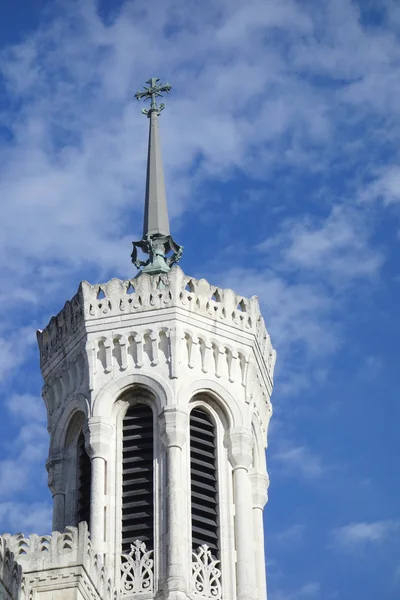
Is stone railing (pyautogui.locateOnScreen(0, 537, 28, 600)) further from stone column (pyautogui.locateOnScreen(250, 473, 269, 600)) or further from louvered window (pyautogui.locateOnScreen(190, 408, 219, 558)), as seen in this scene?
stone column (pyautogui.locateOnScreen(250, 473, 269, 600))

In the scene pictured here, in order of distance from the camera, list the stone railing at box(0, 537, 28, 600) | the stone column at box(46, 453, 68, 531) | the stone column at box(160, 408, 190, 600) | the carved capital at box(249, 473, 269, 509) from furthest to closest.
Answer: the carved capital at box(249, 473, 269, 509) < the stone column at box(46, 453, 68, 531) < the stone column at box(160, 408, 190, 600) < the stone railing at box(0, 537, 28, 600)

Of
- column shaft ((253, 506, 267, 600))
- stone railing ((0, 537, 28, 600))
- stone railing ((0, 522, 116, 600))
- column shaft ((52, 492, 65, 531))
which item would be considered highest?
column shaft ((52, 492, 65, 531))

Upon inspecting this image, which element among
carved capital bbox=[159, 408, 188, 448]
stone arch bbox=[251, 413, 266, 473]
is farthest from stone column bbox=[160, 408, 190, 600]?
stone arch bbox=[251, 413, 266, 473]

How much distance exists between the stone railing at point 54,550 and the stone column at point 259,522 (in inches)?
234

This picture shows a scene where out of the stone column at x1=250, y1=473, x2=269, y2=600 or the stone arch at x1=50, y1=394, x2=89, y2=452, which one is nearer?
the stone column at x1=250, y1=473, x2=269, y2=600

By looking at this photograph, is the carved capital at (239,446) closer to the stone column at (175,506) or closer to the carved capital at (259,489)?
the carved capital at (259,489)

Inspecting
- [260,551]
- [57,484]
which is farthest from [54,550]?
[260,551]

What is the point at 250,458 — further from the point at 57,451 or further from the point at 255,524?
the point at 57,451

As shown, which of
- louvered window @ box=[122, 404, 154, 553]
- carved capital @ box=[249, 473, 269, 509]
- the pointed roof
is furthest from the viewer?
the pointed roof

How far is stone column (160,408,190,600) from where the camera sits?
139 ft

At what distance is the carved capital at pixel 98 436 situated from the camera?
44.8 meters

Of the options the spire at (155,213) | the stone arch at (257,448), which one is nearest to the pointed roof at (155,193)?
the spire at (155,213)

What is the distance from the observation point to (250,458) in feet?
150

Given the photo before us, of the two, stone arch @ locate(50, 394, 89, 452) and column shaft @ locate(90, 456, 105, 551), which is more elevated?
stone arch @ locate(50, 394, 89, 452)
